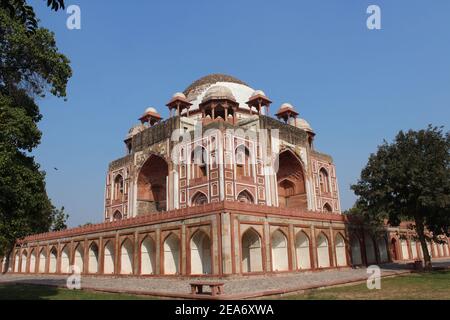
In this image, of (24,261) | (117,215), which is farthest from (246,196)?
(24,261)

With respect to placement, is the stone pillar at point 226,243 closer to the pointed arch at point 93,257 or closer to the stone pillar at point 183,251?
the stone pillar at point 183,251

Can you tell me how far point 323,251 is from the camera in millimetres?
27000

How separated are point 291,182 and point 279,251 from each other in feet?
46.1

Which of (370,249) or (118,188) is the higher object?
(118,188)

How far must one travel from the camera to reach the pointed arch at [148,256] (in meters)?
25.5

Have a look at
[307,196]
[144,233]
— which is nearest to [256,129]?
[307,196]

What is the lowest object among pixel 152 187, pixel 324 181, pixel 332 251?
pixel 332 251

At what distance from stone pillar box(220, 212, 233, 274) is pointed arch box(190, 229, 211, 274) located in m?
1.69

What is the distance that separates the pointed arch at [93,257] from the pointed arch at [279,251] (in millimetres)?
14699

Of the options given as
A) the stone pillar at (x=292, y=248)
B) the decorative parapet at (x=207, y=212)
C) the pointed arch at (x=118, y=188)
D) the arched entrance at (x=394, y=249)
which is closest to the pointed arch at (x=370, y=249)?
the decorative parapet at (x=207, y=212)

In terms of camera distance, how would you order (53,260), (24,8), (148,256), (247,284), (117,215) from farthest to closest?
(117,215) < (53,260) < (148,256) < (247,284) < (24,8)

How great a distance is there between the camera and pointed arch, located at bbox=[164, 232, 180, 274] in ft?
78.4

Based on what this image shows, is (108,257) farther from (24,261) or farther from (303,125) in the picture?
(303,125)
